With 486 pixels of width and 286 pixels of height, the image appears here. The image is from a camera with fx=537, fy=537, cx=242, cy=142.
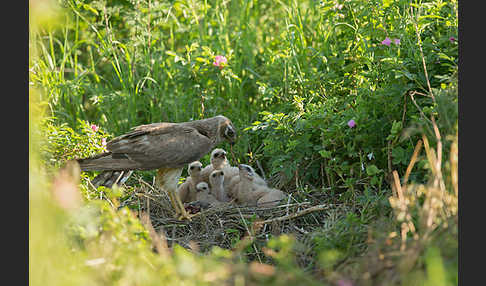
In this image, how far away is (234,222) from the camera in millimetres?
4535

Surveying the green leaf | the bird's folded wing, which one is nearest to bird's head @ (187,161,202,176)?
the bird's folded wing

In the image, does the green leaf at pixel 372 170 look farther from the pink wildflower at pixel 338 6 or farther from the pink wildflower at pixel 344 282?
the pink wildflower at pixel 338 6

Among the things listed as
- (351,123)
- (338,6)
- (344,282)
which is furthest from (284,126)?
(344,282)

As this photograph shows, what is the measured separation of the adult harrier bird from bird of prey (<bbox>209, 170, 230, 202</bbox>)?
534mm

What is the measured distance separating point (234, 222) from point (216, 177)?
84 cm

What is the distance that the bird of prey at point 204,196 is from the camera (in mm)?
5219

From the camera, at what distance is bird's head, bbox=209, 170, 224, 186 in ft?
17.2

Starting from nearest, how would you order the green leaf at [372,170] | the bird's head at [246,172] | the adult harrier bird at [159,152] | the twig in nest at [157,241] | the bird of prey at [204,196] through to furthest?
the twig in nest at [157,241] < the green leaf at [372,170] < the adult harrier bird at [159,152] < the bird's head at [246,172] < the bird of prey at [204,196]

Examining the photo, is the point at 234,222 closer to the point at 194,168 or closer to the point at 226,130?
the point at 226,130

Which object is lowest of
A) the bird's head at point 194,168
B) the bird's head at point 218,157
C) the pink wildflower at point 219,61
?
the bird's head at point 194,168

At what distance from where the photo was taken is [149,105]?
6.34 metres

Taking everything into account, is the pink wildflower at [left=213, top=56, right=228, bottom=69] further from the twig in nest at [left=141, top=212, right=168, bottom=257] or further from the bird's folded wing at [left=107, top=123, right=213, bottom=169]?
the twig in nest at [left=141, top=212, right=168, bottom=257]

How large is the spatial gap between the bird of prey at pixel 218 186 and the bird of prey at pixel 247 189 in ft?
0.49

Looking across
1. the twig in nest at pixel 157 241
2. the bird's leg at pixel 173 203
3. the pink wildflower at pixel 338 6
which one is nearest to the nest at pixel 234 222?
the bird's leg at pixel 173 203
